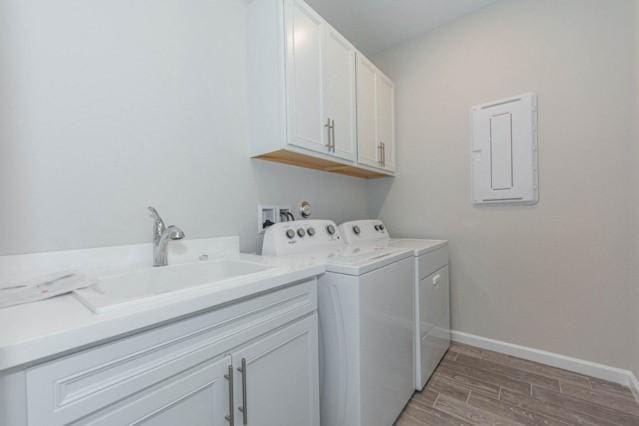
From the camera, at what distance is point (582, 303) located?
1684 millimetres

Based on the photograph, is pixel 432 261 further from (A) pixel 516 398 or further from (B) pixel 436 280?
(A) pixel 516 398

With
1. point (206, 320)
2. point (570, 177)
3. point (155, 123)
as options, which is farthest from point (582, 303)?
point (155, 123)

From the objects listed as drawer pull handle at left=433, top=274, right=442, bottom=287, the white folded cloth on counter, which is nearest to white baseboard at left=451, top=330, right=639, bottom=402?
drawer pull handle at left=433, top=274, right=442, bottom=287

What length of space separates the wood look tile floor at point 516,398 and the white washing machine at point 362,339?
0.80 ft

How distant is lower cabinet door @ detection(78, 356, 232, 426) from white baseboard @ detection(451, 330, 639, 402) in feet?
6.41

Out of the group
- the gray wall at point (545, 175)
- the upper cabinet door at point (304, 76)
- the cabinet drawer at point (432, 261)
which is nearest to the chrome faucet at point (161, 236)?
the upper cabinet door at point (304, 76)

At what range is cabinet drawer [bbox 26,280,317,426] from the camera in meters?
0.48

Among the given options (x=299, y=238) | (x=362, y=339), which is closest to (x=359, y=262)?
(x=362, y=339)

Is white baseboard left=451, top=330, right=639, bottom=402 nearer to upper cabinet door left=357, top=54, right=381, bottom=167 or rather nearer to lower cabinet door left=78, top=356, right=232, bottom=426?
upper cabinet door left=357, top=54, right=381, bottom=167

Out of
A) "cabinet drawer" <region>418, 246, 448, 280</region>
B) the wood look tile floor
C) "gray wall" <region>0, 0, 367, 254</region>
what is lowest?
the wood look tile floor

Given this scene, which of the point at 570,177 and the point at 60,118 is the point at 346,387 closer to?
the point at 60,118

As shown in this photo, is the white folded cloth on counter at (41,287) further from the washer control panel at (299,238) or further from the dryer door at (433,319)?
the dryer door at (433,319)

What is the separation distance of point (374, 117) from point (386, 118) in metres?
0.22

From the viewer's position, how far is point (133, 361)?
0.59 metres
